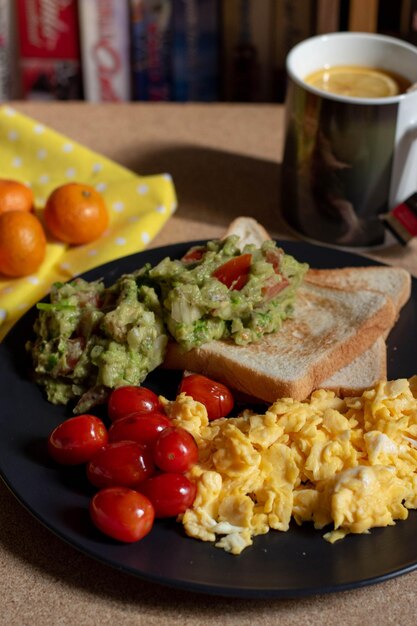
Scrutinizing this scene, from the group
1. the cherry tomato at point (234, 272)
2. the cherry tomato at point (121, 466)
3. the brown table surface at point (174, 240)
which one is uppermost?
the cherry tomato at point (234, 272)

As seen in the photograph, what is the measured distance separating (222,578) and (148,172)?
218cm

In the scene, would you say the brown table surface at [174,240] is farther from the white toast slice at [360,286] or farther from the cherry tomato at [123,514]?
the white toast slice at [360,286]

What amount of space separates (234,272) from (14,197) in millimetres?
1067

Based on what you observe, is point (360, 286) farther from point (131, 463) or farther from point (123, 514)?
point (123, 514)

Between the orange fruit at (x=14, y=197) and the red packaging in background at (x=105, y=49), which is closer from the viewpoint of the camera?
the orange fruit at (x=14, y=197)

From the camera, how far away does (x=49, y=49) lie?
4.39 meters

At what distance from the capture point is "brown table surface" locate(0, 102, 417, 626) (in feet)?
6.61

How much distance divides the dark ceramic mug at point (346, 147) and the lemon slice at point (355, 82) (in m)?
0.04

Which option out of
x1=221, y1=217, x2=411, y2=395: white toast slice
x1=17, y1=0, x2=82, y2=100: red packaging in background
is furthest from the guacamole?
x1=17, y1=0, x2=82, y2=100: red packaging in background

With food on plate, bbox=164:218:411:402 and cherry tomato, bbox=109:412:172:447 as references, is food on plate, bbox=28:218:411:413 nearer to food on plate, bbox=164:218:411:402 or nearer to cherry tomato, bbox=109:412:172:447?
food on plate, bbox=164:218:411:402

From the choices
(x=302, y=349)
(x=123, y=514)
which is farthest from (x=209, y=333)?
(x=123, y=514)

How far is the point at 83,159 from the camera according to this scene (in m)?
3.61

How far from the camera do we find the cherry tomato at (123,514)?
1.98m

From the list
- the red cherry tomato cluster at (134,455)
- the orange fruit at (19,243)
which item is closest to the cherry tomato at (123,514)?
the red cherry tomato cluster at (134,455)
